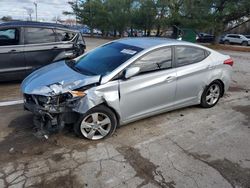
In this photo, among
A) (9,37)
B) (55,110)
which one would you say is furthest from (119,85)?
(9,37)

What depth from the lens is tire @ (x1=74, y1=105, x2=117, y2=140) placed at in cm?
392

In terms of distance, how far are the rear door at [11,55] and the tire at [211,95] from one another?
4481 millimetres

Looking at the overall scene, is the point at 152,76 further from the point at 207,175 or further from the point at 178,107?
the point at 207,175

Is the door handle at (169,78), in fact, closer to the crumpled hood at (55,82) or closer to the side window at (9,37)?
the crumpled hood at (55,82)

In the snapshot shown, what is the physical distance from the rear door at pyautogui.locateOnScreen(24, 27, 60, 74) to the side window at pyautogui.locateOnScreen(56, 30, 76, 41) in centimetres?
14

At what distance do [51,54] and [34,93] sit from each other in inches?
137

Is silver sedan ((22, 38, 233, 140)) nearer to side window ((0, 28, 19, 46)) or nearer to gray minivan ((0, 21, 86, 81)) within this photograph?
gray minivan ((0, 21, 86, 81))

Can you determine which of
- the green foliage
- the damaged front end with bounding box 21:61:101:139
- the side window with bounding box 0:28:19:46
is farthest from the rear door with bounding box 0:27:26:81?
the green foliage

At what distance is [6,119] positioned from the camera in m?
4.79

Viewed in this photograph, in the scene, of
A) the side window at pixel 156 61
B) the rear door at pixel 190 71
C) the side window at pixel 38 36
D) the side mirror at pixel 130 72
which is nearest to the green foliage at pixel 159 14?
the side window at pixel 38 36

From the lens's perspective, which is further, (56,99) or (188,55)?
(188,55)

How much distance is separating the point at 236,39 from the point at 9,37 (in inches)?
1453

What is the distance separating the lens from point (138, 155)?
369cm

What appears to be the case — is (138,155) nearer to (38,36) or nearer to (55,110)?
(55,110)
